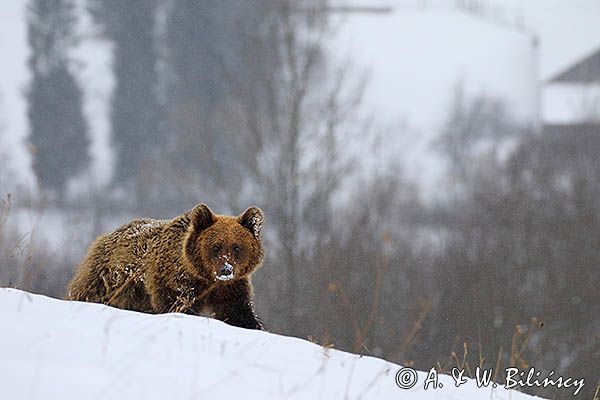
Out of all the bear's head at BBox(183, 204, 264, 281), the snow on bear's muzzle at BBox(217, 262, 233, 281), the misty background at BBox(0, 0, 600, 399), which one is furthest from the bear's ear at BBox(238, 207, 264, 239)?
the misty background at BBox(0, 0, 600, 399)

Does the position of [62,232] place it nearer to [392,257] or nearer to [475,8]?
[392,257]

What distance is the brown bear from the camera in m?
7.64

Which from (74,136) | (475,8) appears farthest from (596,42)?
(74,136)

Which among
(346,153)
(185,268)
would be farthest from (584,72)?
(185,268)

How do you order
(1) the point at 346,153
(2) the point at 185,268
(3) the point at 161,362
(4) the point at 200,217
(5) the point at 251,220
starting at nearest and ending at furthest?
(3) the point at 161,362 < (2) the point at 185,268 < (4) the point at 200,217 < (5) the point at 251,220 < (1) the point at 346,153

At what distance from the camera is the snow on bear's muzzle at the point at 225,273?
7.46 m

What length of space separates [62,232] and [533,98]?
44736mm

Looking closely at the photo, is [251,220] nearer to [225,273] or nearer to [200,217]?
[200,217]

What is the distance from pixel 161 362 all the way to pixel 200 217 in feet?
10.0

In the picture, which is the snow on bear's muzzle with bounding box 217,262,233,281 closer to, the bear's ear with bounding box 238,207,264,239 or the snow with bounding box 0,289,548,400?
the bear's ear with bounding box 238,207,264,239

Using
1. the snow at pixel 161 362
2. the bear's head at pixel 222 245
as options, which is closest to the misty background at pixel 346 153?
the bear's head at pixel 222 245

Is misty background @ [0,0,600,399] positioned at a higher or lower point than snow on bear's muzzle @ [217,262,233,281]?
lower

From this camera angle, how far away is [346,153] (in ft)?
151

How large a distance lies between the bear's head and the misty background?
1314mm
